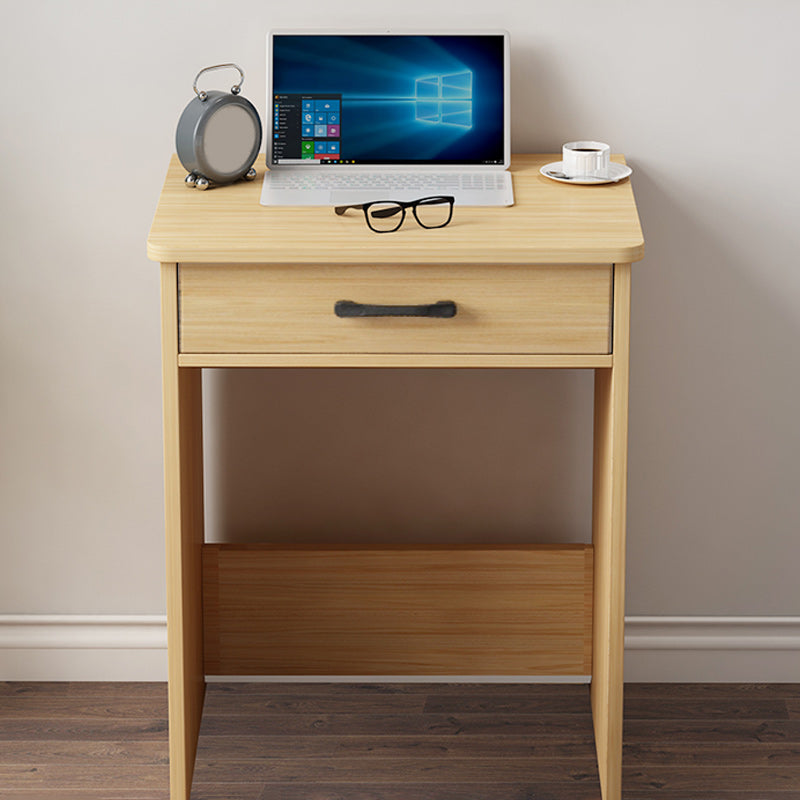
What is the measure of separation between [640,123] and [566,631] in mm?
835

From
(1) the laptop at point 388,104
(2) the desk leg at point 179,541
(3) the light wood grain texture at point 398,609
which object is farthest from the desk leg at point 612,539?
(2) the desk leg at point 179,541

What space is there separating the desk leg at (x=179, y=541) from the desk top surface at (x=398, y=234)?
77 mm

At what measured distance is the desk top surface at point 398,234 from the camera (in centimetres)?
148

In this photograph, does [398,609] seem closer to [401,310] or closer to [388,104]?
[401,310]

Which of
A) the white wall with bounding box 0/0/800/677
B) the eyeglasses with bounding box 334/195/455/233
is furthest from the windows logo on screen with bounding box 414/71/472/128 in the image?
the eyeglasses with bounding box 334/195/455/233

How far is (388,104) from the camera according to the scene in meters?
1.78

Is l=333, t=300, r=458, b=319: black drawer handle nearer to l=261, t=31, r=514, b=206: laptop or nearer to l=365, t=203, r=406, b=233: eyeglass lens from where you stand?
l=365, t=203, r=406, b=233: eyeglass lens

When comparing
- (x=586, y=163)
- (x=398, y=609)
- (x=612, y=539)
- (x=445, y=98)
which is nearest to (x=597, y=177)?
(x=586, y=163)

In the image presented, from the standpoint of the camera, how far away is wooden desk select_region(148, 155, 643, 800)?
1.50 m

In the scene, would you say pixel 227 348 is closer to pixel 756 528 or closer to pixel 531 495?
pixel 531 495

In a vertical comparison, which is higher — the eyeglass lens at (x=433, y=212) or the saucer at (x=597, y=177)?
the saucer at (x=597, y=177)

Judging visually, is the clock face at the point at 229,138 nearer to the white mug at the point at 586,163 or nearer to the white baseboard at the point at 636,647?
the white mug at the point at 586,163

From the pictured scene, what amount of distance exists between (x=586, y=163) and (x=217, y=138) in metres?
0.54

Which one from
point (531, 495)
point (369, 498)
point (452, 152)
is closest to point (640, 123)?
point (452, 152)
